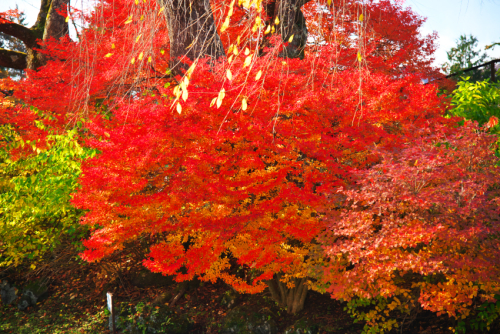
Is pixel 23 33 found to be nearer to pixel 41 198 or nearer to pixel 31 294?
pixel 41 198

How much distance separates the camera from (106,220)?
5.09 metres

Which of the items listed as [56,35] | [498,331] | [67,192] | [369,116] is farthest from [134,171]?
[56,35]

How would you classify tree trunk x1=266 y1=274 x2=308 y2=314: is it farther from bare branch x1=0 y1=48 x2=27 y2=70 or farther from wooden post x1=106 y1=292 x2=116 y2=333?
bare branch x1=0 y1=48 x2=27 y2=70

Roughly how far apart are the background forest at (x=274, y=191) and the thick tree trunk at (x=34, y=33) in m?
3.94


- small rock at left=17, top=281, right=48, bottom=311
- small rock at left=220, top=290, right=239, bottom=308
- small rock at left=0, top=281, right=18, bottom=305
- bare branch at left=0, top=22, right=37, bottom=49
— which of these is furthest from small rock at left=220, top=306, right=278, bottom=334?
bare branch at left=0, top=22, right=37, bottom=49

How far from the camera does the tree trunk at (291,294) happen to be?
636cm

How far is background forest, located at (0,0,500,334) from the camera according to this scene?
156 inches

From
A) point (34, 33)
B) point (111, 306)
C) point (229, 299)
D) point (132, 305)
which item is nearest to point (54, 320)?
point (132, 305)

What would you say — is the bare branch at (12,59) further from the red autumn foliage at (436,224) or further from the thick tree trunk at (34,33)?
the red autumn foliage at (436,224)

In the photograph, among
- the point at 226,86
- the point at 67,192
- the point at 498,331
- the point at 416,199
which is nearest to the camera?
the point at 416,199

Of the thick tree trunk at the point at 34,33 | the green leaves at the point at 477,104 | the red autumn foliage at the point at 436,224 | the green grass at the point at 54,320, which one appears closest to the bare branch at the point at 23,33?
the thick tree trunk at the point at 34,33

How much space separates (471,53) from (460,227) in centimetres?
1655

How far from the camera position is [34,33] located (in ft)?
34.9

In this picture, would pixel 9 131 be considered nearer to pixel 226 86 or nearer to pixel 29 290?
pixel 29 290
